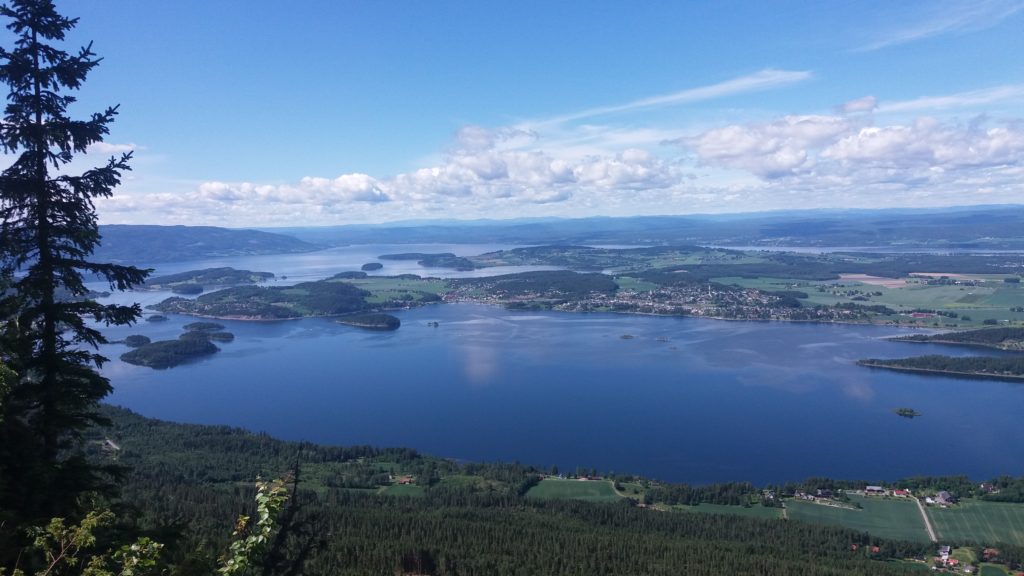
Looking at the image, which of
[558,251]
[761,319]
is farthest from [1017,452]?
[558,251]

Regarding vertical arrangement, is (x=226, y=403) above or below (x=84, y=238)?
below

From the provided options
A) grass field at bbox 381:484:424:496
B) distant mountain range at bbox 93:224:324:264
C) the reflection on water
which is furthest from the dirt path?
distant mountain range at bbox 93:224:324:264

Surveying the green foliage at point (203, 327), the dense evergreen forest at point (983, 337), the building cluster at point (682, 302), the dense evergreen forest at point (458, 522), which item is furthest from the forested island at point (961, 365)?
the green foliage at point (203, 327)

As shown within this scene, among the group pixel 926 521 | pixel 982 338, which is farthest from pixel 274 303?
pixel 982 338

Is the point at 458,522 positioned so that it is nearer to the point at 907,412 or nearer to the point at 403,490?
the point at 403,490

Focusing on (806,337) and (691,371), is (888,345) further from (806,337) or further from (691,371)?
(691,371)

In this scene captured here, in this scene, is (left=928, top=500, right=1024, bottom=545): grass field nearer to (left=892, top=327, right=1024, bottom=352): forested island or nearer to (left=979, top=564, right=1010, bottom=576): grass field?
(left=979, top=564, right=1010, bottom=576): grass field

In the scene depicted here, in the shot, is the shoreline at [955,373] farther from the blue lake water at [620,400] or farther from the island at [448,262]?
the island at [448,262]
